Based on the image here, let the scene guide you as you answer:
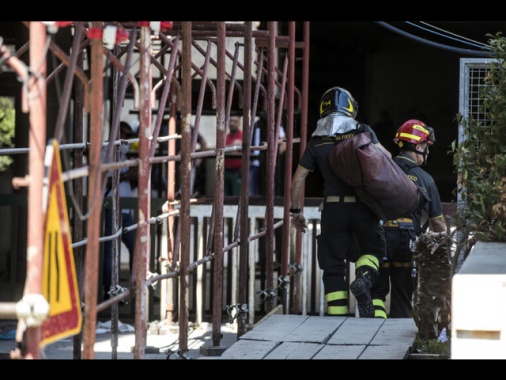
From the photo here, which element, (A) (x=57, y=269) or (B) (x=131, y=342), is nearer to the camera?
(A) (x=57, y=269)

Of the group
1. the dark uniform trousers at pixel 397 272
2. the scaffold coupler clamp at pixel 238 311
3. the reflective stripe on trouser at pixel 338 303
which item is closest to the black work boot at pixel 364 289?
the reflective stripe on trouser at pixel 338 303

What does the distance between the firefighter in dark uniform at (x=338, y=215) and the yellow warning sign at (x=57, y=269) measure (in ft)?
14.3

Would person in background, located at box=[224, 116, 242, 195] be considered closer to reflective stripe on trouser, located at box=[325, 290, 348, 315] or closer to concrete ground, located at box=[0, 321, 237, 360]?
concrete ground, located at box=[0, 321, 237, 360]

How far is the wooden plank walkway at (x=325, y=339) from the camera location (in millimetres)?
6695

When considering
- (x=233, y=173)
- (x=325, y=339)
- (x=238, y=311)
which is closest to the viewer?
(x=325, y=339)

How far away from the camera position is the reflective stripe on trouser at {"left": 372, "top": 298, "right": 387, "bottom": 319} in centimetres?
909

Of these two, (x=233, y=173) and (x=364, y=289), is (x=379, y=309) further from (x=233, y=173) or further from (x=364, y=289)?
(x=233, y=173)

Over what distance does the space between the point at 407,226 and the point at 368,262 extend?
0.71 m

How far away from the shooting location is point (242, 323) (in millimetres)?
8336

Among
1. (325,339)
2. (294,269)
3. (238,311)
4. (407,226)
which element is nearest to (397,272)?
(407,226)

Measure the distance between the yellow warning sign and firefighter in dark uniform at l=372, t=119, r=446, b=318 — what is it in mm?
4925

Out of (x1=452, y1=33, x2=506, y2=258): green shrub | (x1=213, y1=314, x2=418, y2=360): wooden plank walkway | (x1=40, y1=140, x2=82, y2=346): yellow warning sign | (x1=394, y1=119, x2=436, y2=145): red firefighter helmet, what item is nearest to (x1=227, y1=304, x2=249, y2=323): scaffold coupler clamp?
(x1=213, y1=314, x2=418, y2=360): wooden plank walkway

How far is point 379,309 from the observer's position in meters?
9.17

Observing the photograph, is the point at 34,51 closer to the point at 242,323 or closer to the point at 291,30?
the point at 242,323
